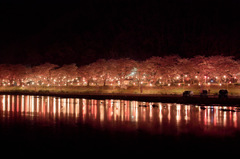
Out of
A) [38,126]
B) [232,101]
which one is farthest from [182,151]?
[232,101]

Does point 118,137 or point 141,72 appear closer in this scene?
point 118,137

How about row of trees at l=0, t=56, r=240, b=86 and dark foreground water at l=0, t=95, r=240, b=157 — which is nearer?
dark foreground water at l=0, t=95, r=240, b=157

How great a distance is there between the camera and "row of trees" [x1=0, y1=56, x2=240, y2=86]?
41312mm

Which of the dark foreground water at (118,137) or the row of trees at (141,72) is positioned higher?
the row of trees at (141,72)

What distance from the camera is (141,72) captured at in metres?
46.8

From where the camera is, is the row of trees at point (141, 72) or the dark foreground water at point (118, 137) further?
the row of trees at point (141, 72)

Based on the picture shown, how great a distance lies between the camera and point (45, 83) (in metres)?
63.1

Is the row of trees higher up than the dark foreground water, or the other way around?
the row of trees

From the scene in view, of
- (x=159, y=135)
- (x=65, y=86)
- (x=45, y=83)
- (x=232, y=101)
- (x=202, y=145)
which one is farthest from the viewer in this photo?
(x=45, y=83)

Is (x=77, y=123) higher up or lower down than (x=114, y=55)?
lower down

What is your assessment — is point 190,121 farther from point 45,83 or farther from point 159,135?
point 45,83

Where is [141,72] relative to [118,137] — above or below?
above

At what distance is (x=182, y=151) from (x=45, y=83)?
5695 centimetres

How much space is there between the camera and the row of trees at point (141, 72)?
41312mm
